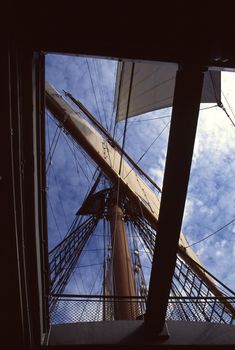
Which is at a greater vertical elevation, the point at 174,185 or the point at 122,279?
the point at 174,185

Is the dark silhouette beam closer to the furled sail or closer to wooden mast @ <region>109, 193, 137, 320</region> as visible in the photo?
wooden mast @ <region>109, 193, 137, 320</region>

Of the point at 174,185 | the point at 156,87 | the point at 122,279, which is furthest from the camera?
the point at 156,87

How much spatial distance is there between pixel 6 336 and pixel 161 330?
128 cm

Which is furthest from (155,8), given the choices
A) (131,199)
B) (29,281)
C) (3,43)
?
(131,199)

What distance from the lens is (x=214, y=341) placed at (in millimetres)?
2756

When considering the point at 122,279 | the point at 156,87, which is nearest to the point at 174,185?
the point at 122,279

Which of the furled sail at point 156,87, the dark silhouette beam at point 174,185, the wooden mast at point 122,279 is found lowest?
the wooden mast at point 122,279

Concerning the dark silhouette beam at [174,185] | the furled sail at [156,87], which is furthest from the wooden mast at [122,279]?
the furled sail at [156,87]

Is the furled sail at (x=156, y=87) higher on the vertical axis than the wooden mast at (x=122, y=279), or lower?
higher

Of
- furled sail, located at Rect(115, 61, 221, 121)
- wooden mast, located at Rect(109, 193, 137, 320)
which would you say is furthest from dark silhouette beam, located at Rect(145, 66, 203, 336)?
furled sail, located at Rect(115, 61, 221, 121)

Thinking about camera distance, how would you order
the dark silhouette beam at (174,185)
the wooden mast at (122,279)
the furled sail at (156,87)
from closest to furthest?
the dark silhouette beam at (174,185)
the wooden mast at (122,279)
the furled sail at (156,87)

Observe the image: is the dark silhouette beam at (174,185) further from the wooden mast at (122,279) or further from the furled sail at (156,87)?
the furled sail at (156,87)

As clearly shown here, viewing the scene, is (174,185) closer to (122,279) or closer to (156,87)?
(122,279)

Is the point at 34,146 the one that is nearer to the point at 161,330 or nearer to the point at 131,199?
the point at 161,330
